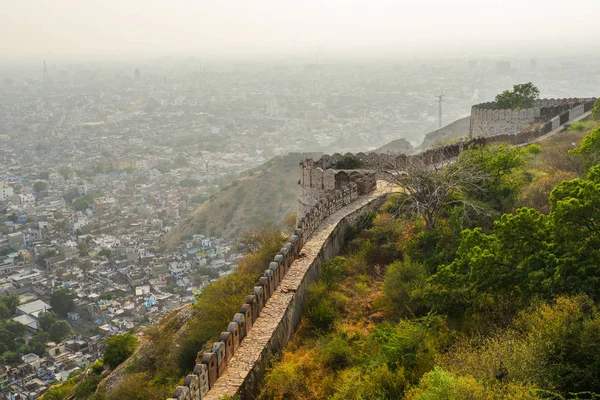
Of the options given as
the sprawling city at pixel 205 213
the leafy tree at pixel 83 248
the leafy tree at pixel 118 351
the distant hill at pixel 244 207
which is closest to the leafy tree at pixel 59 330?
the sprawling city at pixel 205 213

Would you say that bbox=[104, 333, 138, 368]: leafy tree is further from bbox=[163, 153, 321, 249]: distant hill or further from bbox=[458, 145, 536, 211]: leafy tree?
bbox=[163, 153, 321, 249]: distant hill

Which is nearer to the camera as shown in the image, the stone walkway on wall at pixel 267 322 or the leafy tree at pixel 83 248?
the stone walkway on wall at pixel 267 322

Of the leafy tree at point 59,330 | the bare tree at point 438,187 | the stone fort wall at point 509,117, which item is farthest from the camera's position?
the leafy tree at point 59,330

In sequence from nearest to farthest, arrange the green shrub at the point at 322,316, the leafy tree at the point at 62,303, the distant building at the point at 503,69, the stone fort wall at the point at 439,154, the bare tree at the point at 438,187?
the green shrub at the point at 322,316 < the bare tree at the point at 438,187 < the stone fort wall at the point at 439,154 < the leafy tree at the point at 62,303 < the distant building at the point at 503,69

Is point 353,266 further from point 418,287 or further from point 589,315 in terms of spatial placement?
point 589,315

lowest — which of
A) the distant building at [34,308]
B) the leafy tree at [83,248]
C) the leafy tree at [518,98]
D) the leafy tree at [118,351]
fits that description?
the leafy tree at [83,248]

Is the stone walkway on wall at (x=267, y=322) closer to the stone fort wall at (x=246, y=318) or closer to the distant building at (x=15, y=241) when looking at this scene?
the stone fort wall at (x=246, y=318)

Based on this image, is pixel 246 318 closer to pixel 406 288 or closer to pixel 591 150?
pixel 406 288
